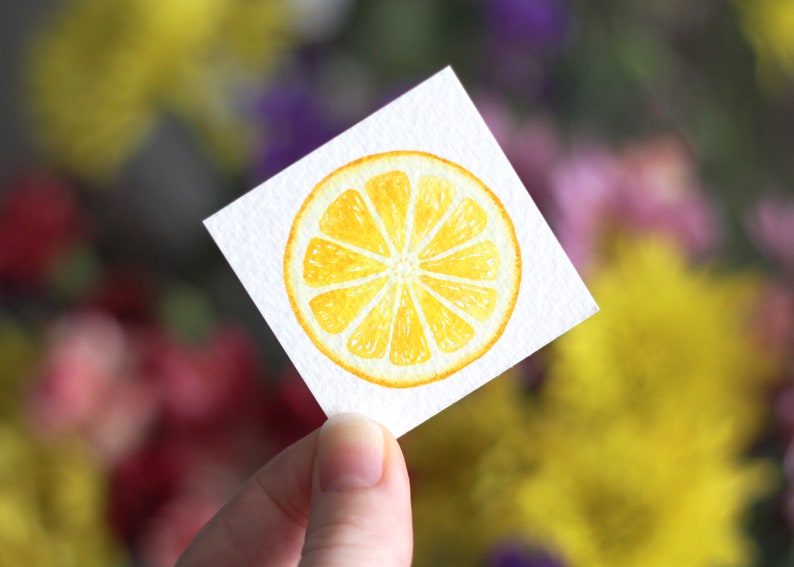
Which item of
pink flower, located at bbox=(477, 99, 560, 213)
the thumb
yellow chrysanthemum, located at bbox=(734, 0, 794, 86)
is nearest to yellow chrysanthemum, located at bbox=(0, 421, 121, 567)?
the thumb

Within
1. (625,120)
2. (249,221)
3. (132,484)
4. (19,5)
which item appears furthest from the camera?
(19,5)

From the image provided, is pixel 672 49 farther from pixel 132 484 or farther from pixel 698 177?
pixel 132 484

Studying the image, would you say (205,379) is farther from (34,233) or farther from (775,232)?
(775,232)

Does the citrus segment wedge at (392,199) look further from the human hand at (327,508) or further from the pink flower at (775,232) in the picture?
the pink flower at (775,232)

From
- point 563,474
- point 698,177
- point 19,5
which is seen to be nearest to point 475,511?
point 563,474

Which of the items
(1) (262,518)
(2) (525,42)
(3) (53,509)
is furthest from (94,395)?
(2) (525,42)

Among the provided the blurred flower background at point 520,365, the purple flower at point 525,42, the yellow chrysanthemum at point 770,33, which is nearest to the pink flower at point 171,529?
the blurred flower background at point 520,365
